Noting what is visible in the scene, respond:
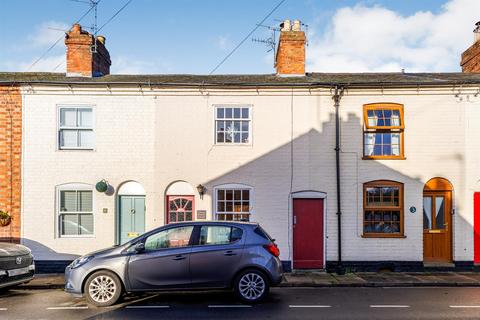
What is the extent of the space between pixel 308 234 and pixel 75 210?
721 centimetres

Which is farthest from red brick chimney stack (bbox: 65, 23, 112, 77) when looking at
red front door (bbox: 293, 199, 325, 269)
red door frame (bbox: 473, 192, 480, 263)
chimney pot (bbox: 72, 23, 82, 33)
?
red door frame (bbox: 473, 192, 480, 263)

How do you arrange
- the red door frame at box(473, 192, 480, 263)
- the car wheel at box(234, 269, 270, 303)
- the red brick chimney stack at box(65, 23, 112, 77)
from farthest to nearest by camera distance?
the red brick chimney stack at box(65, 23, 112, 77), the red door frame at box(473, 192, 480, 263), the car wheel at box(234, 269, 270, 303)

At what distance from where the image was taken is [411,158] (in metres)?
12.4

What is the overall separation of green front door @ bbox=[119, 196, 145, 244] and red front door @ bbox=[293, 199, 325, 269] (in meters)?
4.74

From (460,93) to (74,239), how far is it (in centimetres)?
1261

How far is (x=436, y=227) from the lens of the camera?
12.5m

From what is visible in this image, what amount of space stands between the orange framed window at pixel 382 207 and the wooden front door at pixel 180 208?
5351mm

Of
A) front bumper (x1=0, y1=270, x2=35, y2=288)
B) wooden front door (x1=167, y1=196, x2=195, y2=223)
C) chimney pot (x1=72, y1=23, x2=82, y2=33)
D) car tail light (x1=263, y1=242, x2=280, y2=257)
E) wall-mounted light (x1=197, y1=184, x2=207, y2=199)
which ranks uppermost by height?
chimney pot (x1=72, y1=23, x2=82, y2=33)

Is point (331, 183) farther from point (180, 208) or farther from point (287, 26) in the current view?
point (287, 26)

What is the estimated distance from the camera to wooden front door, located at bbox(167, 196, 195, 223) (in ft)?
41.0

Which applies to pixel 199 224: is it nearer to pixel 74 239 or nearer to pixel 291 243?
pixel 291 243

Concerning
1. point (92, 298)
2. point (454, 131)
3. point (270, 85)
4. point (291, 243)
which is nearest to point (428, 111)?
point (454, 131)

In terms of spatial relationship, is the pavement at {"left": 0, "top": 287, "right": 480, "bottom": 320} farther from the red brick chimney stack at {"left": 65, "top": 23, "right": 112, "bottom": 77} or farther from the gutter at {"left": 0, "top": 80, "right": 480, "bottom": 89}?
the red brick chimney stack at {"left": 65, "top": 23, "right": 112, "bottom": 77}

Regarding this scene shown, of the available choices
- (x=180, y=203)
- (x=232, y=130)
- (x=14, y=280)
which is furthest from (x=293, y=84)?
(x=14, y=280)
